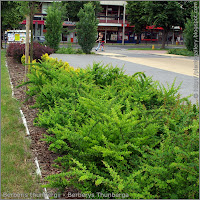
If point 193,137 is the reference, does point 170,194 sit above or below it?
below

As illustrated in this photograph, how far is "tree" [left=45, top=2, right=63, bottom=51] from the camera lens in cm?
2511

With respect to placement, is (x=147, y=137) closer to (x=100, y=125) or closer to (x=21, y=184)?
(x=100, y=125)

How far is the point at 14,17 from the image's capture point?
92.4 feet

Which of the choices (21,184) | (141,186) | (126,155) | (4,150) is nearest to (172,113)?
(126,155)

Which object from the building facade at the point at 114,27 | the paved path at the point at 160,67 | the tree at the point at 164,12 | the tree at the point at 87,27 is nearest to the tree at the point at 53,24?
the tree at the point at 87,27

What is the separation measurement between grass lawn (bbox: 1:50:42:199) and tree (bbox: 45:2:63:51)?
1973 centimetres

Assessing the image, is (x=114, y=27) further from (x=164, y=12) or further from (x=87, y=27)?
(x=87, y=27)

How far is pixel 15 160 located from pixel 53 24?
877 inches

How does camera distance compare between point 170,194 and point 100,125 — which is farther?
point 100,125

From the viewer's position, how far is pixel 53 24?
82.8ft

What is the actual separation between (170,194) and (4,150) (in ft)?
8.72

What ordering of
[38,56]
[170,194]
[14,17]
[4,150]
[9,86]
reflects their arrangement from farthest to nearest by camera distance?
[14,17] → [38,56] → [9,86] → [4,150] → [170,194]

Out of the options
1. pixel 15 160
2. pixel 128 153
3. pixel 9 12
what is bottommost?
pixel 15 160

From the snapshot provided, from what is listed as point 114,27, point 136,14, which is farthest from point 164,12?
point 114,27
